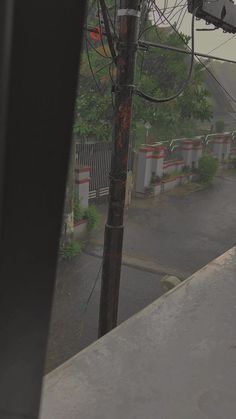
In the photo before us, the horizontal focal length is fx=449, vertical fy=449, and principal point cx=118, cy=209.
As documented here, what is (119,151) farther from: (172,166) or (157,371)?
(172,166)

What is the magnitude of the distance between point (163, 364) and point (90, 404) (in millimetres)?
428

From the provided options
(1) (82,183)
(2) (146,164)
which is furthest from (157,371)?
(2) (146,164)

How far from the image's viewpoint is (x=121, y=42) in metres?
3.78

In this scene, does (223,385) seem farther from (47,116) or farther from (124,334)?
(47,116)

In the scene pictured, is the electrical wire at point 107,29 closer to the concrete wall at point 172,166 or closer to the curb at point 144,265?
the curb at point 144,265

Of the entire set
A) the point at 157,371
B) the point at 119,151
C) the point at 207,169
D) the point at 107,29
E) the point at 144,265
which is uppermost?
the point at 107,29

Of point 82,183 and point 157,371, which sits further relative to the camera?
point 82,183

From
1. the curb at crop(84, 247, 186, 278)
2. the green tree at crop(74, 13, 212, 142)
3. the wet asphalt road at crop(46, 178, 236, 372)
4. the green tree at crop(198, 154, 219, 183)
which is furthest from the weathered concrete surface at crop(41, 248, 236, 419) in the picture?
the green tree at crop(198, 154, 219, 183)

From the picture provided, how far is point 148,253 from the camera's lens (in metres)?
8.96

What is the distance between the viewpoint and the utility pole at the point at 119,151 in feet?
12.3

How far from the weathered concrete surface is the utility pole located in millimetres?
1472

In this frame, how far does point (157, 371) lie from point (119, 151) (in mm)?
2341

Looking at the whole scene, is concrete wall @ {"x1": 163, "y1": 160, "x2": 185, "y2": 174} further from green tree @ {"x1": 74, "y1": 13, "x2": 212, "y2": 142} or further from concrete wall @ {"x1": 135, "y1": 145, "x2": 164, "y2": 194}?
green tree @ {"x1": 74, "y1": 13, "x2": 212, "y2": 142}

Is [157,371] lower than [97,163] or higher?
lower
